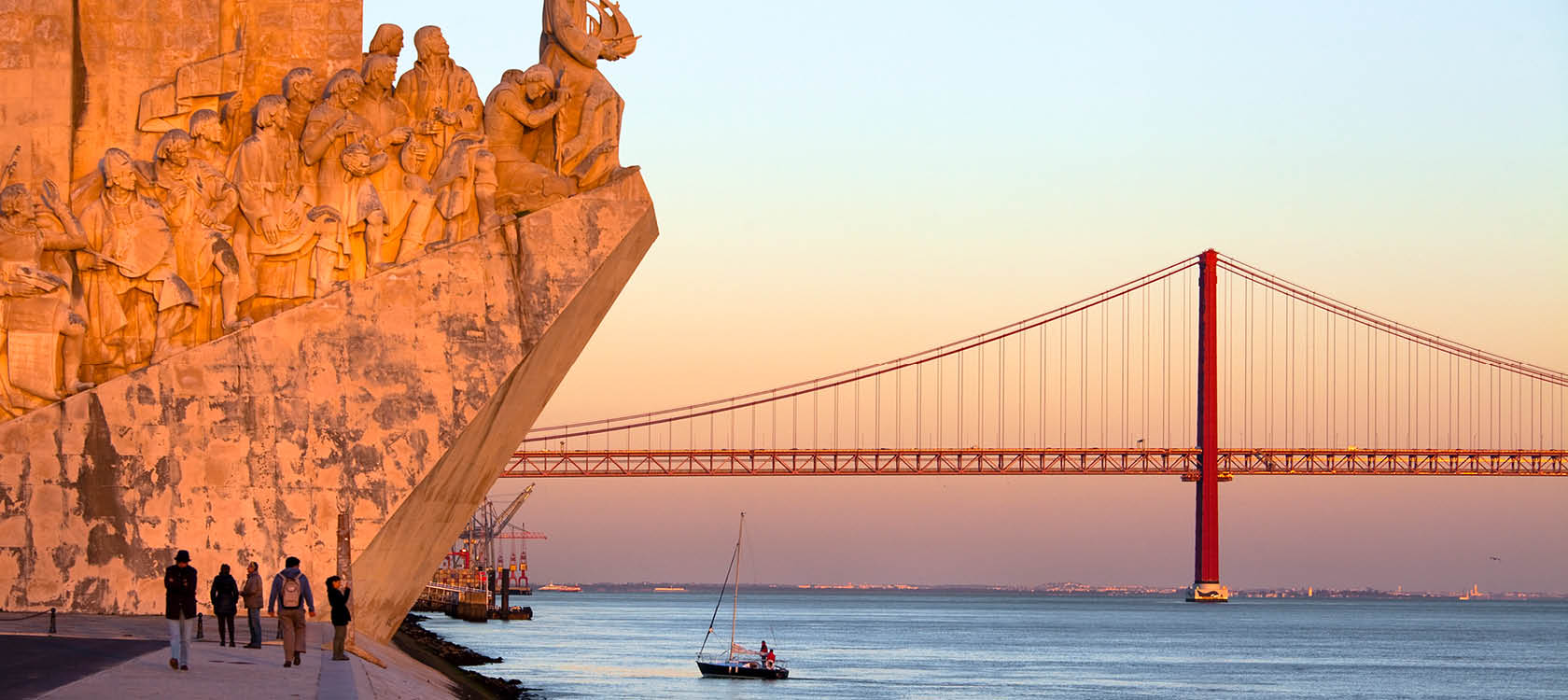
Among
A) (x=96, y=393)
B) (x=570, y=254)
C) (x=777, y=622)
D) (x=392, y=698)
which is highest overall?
(x=570, y=254)

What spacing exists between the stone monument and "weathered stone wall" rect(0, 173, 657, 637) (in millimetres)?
15

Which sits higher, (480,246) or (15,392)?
(480,246)

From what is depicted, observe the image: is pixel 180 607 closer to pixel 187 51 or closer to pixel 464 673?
pixel 187 51

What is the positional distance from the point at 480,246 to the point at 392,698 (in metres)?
3.53

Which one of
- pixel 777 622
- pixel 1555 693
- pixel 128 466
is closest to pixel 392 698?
Result: pixel 128 466

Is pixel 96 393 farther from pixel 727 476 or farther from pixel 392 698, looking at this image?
pixel 727 476

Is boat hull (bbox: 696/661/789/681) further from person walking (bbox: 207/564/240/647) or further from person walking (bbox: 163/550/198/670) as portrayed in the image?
person walking (bbox: 163/550/198/670)

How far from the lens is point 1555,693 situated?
1324 inches

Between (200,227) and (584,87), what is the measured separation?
2.73m

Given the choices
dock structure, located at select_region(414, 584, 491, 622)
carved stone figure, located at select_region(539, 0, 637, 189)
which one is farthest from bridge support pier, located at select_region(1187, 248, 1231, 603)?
carved stone figure, located at select_region(539, 0, 637, 189)

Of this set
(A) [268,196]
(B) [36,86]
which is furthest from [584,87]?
(B) [36,86]

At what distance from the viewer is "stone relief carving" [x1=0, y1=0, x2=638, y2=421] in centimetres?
1269

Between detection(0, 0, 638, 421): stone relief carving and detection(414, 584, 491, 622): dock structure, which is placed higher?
detection(0, 0, 638, 421): stone relief carving

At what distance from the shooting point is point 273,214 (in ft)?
42.5
